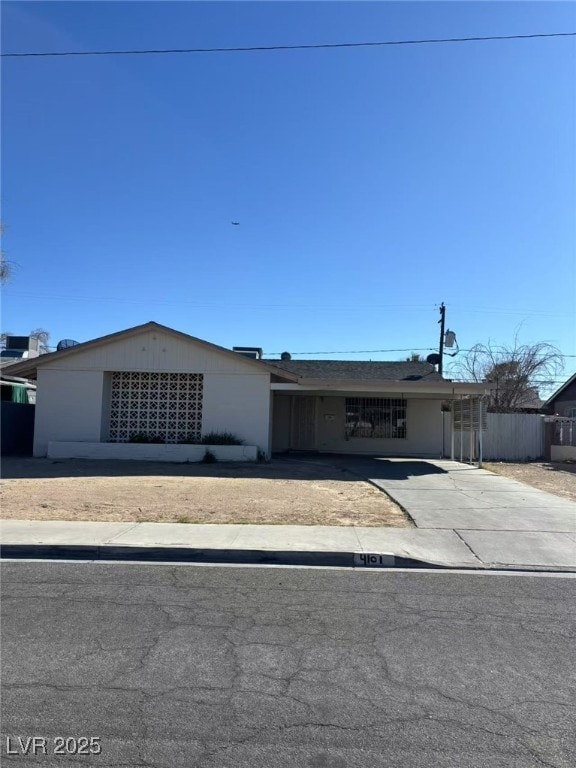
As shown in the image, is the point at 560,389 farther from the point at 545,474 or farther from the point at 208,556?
the point at 208,556

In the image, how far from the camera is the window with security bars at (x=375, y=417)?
24.5m

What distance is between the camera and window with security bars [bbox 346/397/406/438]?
2448 centimetres

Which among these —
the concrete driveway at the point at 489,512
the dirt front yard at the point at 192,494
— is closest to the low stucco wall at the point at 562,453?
the concrete driveway at the point at 489,512

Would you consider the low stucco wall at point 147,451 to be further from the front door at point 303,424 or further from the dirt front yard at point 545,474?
the dirt front yard at point 545,474

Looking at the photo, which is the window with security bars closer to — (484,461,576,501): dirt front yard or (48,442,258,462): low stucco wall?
(484,461,576,501): dirt front yard

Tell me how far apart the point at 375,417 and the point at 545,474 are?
7.48 metres

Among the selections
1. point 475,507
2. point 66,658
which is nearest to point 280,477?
point 475,507

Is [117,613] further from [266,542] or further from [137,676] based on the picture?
[266,542]

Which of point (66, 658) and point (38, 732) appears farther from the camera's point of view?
point (66, 658)

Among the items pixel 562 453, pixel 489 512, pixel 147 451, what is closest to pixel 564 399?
pixel 562 453

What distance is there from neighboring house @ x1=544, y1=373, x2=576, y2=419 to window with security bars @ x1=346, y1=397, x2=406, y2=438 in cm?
1428

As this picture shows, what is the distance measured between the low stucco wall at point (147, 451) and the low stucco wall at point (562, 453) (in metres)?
12.8

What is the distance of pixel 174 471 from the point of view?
54.4 ft

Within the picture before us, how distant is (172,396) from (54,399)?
3.91m
